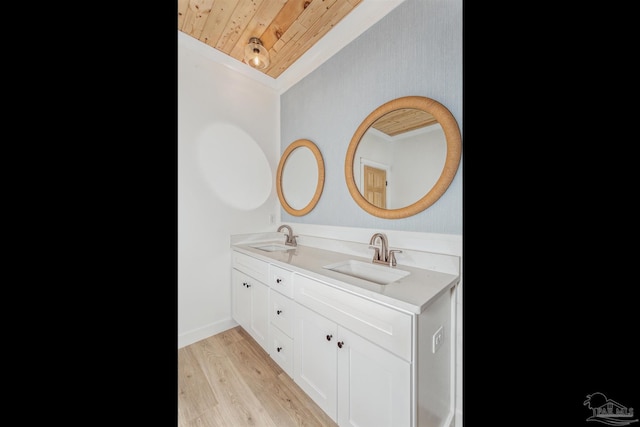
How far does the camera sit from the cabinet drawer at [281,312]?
133 centimetres

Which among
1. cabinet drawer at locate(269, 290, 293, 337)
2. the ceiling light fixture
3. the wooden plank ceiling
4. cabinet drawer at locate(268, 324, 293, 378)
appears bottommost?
cabinet drawer at locate(268, 324, 293, 378)

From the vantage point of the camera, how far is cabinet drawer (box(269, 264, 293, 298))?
133 centimetres

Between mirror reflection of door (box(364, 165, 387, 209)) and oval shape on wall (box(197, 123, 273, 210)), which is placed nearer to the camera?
mirror reflection of door (box(364, 165, 387, 209))

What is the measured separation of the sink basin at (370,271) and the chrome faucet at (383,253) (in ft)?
0.10

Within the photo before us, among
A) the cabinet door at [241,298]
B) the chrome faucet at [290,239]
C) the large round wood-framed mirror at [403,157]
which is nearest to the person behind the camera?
the large round wood-framed mirror at [403,157]

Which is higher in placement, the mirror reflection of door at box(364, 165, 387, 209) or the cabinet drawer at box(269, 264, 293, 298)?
the mirror reflection of door at box(364, 165, 387, 209)

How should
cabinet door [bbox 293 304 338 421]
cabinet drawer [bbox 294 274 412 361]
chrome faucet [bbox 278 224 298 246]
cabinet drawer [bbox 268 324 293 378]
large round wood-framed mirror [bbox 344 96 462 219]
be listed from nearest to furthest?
1. cabinet drawer [bbox 294 274 412 361]
2. cabinet door [bbox 293 304 338 421]
3. large round wood-framed mirror [bbox 344 96 462 219]
4. cabinet drawer [bbox 268 324 293 378]
5. chrome faucet [bbox 278 224 298 246]

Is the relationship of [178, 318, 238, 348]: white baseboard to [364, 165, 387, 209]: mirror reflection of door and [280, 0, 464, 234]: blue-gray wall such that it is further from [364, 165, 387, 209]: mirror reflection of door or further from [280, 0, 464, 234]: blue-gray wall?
[364, 165, 387, 209]: mirror reflection of door

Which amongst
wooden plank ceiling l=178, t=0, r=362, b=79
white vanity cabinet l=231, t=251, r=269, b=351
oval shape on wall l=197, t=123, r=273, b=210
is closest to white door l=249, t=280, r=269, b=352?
white vanity cabinet l=231, t=251, r=269, b=351

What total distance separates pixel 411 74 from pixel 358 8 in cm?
63

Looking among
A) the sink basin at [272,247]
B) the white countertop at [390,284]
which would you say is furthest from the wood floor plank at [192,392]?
the sink basin at [272,247]

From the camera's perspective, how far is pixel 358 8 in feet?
5.10

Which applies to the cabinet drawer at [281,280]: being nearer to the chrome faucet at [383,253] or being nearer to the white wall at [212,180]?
the chrome faucet at [383,253]
